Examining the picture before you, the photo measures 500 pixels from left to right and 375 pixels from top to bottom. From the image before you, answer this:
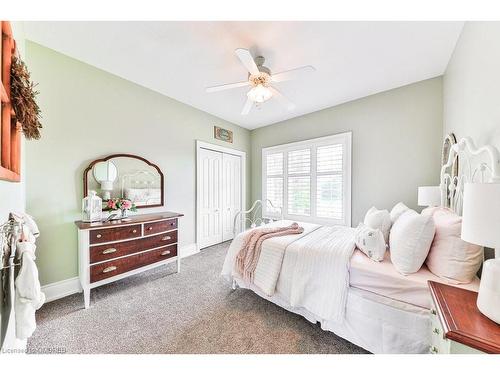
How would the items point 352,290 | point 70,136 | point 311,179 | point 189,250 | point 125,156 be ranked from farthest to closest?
1. point 311,179
2. point 189,250
3. point 125,156
4. point 70,136
5. point 352,290

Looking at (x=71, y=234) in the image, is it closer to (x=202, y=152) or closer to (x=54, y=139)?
(x=54, y=139)

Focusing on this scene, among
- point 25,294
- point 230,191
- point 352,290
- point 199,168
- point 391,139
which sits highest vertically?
point 391,139

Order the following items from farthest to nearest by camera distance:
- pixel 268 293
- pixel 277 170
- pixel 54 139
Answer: pixel 277 170 < pixel 54 139 < pixel 268 293

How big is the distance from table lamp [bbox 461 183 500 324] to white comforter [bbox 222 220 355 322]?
758 millimetres

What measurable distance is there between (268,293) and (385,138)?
2.86 m

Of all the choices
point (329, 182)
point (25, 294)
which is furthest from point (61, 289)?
point (329, 182)

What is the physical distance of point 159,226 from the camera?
2.45m

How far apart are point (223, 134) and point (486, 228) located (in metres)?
3.80

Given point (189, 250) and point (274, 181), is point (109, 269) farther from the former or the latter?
point (274, 181)

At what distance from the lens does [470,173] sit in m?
1.58

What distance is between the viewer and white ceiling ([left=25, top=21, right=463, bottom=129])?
1699mm

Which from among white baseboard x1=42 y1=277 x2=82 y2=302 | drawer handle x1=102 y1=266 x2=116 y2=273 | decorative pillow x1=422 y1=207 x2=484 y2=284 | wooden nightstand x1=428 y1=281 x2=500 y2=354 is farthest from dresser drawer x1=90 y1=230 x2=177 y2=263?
decorative pillow x1=422 y1=207 x2=484 y2=284
